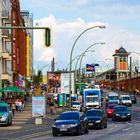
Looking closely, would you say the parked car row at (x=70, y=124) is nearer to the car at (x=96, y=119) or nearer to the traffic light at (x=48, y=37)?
the car at (x=96, y=119)

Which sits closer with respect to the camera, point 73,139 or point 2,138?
point 73,139

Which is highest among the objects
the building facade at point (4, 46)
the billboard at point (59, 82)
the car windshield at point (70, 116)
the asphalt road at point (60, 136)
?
the building facade at point (4, 46)

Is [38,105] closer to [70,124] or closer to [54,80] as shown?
[70,124]

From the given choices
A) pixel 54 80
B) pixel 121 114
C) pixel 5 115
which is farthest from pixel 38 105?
pixel 54 80

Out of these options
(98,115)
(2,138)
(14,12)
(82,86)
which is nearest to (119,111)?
(98,115)

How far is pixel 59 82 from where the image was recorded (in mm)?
73562

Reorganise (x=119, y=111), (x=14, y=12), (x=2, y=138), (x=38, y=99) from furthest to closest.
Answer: (x=14, y=12)
(x=119, y=111)
(x=38, y=99)
(x=2, y=138)

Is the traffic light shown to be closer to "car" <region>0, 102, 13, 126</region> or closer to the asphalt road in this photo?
the asphalt road

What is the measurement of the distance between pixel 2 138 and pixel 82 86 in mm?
71164

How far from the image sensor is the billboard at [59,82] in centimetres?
6094

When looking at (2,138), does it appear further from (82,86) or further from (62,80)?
(82,86)

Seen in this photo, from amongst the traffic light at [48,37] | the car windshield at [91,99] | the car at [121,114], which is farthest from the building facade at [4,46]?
the traffic light at [48,37]

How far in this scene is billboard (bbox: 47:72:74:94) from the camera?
60.9 meters

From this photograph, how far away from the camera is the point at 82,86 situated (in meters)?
106
